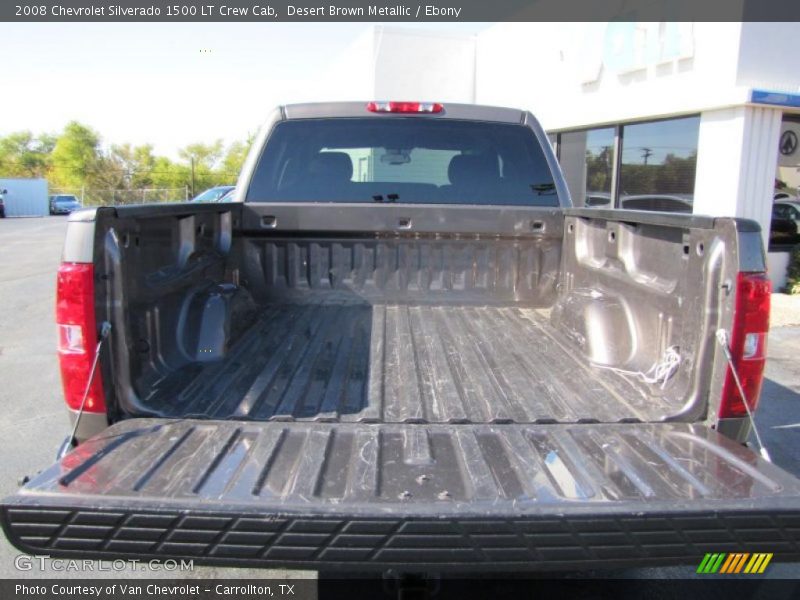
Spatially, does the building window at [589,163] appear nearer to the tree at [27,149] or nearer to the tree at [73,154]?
the tree at [73,154]

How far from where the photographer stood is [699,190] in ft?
34.4

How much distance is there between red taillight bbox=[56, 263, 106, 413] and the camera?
2.06 metres

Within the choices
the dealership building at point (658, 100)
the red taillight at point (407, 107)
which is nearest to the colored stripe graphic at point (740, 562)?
the red taillight at point (407, 107)

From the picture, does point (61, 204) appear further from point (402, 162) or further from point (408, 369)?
point (408, 369)

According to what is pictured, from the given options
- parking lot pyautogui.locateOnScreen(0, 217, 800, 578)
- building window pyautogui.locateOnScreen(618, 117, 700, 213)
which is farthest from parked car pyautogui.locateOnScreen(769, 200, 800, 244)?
parking lot pyautogui.locateOnScreen(0, 217, 800, 578)

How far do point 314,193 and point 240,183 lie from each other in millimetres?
432

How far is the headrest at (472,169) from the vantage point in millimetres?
3684

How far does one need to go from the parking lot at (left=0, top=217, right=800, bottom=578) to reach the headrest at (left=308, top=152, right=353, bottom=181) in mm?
2178

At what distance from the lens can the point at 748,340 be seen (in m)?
2.04

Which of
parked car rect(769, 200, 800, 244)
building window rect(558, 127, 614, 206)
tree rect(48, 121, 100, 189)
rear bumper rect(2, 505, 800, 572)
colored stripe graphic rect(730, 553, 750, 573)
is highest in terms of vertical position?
tree rect(48, 121, 100, 189)

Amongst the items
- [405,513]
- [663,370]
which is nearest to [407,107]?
[663,370]

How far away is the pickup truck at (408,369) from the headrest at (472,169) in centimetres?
2

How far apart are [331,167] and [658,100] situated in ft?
30.5

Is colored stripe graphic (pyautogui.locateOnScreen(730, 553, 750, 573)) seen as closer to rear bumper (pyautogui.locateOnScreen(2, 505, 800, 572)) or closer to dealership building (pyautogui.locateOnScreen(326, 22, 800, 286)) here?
rear bumper (pyautogui.locateOnScreen(2, 505, 800, 572))
